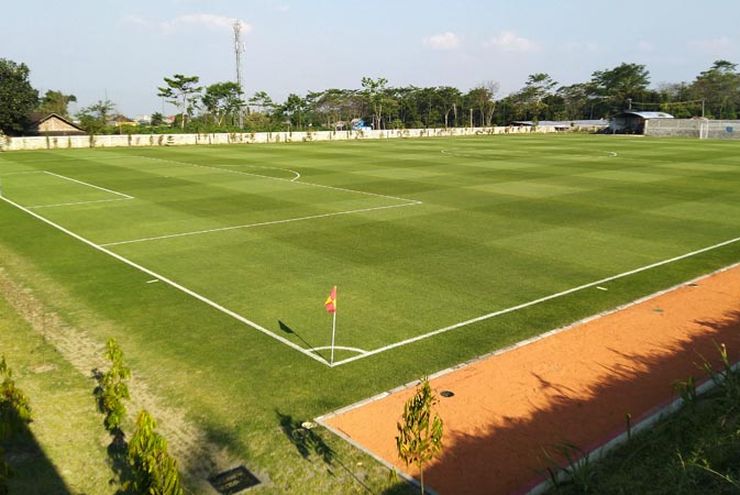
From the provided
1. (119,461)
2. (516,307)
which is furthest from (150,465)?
(516,307)

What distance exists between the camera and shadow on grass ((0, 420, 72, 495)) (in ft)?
27.6

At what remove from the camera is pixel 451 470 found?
28.5 feet

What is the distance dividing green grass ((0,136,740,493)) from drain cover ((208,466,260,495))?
288 millimetres

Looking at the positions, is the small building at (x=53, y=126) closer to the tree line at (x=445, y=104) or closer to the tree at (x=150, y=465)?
the tree line at (x=445, y=104)

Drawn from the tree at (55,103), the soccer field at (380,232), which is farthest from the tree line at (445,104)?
the soccer field at (380,232)

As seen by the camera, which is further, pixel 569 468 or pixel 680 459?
pixel 569 468

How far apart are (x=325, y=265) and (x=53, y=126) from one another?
8318 centimetres

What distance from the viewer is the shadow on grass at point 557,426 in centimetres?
851

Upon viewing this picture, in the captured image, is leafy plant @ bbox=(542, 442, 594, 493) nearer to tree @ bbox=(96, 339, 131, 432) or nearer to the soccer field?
the soccer field

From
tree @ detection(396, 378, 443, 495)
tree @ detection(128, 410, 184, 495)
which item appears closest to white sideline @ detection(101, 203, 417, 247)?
tree @ detection(128, 410, 184, 495)

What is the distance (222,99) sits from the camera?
114 metres

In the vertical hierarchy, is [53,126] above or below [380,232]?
above

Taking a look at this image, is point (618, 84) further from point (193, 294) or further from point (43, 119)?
point (193, 294)

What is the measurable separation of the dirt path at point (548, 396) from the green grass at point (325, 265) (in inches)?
33.3
